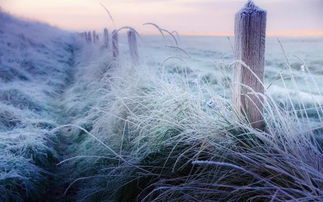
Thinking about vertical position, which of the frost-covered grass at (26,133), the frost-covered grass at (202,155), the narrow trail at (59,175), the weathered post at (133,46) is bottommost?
the narrow trail at (59,175)

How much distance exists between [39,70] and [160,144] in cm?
823

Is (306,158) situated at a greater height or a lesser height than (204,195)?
greater

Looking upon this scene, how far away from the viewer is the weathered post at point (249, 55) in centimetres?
243

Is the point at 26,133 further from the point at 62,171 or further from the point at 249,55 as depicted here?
the point at 249,55

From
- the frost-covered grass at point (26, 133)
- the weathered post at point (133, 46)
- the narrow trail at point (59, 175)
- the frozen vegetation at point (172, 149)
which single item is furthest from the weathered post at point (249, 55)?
the weathered post at point (133, 46)

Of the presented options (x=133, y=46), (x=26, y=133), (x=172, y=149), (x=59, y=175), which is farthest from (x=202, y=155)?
(x=133, y=46)

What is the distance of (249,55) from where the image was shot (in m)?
2.49

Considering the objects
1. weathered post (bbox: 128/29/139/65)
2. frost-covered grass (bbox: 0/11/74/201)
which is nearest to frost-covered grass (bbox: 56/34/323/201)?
frost-covered grass (bbox: 0/11/74/201)

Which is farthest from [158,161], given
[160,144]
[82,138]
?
[82,138]

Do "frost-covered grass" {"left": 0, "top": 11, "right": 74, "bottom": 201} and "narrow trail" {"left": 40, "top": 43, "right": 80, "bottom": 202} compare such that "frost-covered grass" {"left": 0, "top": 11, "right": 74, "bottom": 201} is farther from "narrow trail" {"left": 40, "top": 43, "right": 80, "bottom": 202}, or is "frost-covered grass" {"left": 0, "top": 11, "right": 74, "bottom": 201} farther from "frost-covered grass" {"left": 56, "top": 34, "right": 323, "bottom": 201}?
"frost-covered grass" {"left": 56, "top": 34, "right": 323, "bottom": 201}

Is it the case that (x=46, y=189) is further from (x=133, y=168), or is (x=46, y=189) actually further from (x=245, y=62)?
(x=245, y=62)

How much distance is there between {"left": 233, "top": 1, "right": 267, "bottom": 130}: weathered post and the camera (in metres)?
2.43

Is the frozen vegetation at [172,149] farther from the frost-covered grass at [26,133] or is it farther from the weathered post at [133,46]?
the weathered post at [133,46]

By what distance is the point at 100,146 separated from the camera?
351cm
